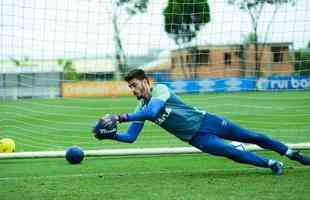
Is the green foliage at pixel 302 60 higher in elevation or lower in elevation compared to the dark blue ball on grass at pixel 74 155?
higher

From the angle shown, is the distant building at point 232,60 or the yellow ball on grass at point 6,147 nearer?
the yellow ball on grass at point 6,147

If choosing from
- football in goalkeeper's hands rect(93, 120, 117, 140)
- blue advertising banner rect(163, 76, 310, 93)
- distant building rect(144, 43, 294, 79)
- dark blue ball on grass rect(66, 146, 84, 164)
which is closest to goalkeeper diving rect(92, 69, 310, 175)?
football in goalkeeper's hands rect(93, 120, 117, 140)

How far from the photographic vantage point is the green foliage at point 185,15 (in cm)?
1088

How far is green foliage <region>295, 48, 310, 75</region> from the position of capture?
12.2 meters

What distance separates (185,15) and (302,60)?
110 inches

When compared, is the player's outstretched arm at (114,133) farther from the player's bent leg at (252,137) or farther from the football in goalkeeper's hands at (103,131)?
the player's bent leg at (252,137)

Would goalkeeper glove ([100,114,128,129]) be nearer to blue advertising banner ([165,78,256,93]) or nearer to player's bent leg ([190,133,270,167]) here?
player's bent leg ([190,133,270,167])

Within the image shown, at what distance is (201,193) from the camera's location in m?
6.38

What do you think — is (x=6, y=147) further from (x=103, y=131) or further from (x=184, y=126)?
(x=184, y=126)

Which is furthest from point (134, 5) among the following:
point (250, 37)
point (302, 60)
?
point (250, 37)

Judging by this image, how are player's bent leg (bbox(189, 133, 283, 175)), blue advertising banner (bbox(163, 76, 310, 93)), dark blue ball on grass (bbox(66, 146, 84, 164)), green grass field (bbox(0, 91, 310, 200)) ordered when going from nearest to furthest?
green grass field (bbox(0, 91, 310, 200))
player's bent leg (bbox(189, 133, 283, 175))
dark blue ball on grass (bbox(66, 146, 84, 164))
blue advertising banner (bbox(163, 76, 310, 93))

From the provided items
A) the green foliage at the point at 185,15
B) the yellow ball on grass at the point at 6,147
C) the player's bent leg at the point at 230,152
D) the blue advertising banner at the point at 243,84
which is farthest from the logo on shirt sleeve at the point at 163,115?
the blue advertising banner at the point at 243,84

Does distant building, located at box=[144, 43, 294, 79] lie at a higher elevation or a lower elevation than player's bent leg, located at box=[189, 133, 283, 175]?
higher

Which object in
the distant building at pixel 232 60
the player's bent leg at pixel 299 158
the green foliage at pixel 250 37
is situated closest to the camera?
the player's bent leg at pixel 299 158
